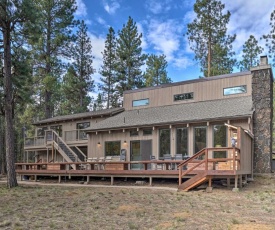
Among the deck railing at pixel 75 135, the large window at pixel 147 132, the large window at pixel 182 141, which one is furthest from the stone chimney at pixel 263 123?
the deck railing at pixel 75 135

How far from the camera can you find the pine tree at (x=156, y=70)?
32.9 metres

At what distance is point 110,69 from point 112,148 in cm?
1812

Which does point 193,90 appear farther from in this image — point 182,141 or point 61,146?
point 61,146

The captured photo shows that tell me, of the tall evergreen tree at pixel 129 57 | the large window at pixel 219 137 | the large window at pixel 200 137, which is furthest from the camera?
the tall evergreen tree at pixel 129 57

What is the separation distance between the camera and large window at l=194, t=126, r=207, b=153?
13.8 metres

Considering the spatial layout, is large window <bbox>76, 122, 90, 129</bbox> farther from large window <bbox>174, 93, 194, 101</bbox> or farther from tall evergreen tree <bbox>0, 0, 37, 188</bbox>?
tall evergreen tree <bbox>0, 0, 37, 188</bbox>

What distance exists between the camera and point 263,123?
530 inches

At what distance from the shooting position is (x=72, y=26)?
91.1 feet

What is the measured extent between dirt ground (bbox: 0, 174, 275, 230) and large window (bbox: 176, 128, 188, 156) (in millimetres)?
4103

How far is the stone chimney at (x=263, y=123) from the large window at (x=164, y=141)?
13.6 feet

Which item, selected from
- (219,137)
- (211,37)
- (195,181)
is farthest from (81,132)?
(211,37)

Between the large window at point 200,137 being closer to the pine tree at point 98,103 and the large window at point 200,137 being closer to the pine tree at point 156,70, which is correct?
the pine tree at point 156,70

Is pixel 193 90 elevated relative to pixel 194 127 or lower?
elevated

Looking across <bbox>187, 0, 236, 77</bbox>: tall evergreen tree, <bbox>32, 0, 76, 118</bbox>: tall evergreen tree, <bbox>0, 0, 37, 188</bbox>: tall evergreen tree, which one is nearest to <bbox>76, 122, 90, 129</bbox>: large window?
<bbox>32, 0, 76, 118</bbox>: tall evergreen tree
